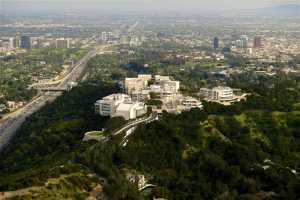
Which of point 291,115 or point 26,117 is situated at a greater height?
point 291,115

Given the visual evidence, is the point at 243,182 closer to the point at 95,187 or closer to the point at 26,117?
the point at 95,187

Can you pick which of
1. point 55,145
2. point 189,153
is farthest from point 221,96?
point 55,145

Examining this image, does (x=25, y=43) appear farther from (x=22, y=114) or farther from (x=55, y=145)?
(x=55, y=145)

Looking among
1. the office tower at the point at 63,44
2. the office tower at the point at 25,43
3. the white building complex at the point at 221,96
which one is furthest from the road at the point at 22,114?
the office tower at the point at 25,43

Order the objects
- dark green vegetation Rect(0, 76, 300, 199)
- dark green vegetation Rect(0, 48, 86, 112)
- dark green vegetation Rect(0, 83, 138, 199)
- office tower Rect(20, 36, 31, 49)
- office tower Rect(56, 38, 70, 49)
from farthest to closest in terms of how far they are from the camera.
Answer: office tower Rect(56, 38, 70, 49) → office tower Rect(20, 36, 31, 49) → dark green vegetation Rect(0, 48, 86, 112) → dark green vegetation Rect(0, 76, 300, 199) → dark green vegetation Rect(0, 83, 138, 199)

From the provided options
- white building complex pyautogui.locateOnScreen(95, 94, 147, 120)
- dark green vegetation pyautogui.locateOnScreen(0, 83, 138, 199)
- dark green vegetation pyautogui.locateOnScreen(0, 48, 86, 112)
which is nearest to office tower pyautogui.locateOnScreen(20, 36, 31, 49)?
dark green vegetation pyautogui.locateOnScreen(0, 48, 86, 112)

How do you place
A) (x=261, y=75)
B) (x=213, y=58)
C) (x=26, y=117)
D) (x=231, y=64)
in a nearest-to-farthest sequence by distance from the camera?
(x=26, y=117), (x=261, y=75), (x=231, y=64), (x=213, y=58)

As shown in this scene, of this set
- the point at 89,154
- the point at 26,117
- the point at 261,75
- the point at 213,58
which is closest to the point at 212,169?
the point at 89,154

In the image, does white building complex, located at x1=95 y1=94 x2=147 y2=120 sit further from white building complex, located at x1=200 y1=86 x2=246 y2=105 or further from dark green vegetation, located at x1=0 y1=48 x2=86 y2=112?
dark green vegetation, located at x1=0 y1=48 x2=86 y2=112
